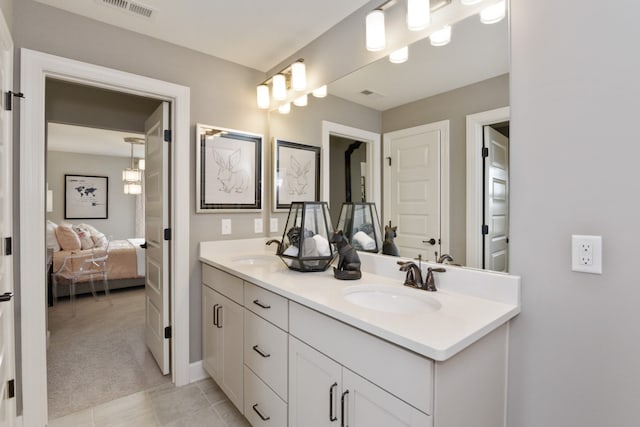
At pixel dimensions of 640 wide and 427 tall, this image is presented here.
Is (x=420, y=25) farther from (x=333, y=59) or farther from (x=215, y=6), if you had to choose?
(x=215, y=6)

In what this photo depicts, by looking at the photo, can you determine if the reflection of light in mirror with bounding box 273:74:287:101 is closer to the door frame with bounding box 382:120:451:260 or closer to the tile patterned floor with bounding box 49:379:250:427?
the door frame with bounding box 382:120:451:260

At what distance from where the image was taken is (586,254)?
1.04m

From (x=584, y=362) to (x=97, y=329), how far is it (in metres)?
3.97

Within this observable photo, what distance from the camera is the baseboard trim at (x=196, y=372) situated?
2.30 m

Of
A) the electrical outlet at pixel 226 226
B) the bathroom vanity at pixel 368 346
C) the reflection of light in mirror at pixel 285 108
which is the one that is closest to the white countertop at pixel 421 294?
the bathroom vanity at pixel 368 346

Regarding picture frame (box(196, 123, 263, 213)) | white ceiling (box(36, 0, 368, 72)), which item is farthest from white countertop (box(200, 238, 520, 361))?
white ceiling (box(36, 0, 368, 72))

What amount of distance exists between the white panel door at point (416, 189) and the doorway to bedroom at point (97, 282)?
6.78ft

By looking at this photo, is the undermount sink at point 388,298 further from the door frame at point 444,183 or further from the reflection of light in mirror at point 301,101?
the reflection of light in mirror at point 301,101

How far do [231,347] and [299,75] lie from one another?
71.8 inches

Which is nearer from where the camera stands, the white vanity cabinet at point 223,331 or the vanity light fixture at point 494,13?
the vanity light fixture at point 494,13

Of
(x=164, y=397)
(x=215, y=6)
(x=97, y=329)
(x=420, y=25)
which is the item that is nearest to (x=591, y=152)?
(x=420, y=25)

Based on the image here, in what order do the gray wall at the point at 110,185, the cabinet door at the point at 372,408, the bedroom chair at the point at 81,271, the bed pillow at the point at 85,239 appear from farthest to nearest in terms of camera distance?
1. the gray wall at the point at 110,185
2. the bed pillow at the point at 85,239
3. the bedroom chair at the point at 81,271
4. the cabinet door at the point at 372,408

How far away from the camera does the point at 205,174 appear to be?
7.62 ft

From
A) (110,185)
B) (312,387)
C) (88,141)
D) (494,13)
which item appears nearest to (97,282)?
(88,141)
